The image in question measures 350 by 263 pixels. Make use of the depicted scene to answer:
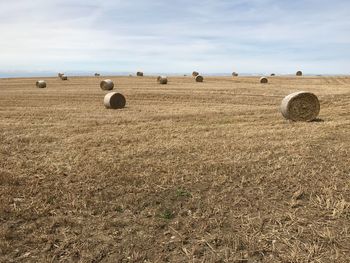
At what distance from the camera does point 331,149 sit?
38.4 ft

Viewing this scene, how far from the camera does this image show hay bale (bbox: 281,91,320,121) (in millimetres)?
17734

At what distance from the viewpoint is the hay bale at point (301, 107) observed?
17.7 meters

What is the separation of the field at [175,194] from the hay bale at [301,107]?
6.67 ft

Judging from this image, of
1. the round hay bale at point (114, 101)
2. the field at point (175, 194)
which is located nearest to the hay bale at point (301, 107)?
the field at point (175, 194)

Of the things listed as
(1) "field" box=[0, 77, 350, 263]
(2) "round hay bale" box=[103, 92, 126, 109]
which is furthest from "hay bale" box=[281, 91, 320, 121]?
(2) "round hay bale" box=[103, 92, 126, 109]

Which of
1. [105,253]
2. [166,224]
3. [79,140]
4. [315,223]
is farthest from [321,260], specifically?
[79,140]

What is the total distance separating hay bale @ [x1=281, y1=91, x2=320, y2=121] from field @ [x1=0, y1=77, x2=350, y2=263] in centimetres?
203

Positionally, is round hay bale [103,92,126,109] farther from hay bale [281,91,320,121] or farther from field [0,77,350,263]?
hay bale [281,91,320,121]

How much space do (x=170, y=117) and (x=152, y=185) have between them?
35.7ft

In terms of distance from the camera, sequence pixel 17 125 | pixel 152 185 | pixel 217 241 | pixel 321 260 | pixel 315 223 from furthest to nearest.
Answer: pixel 17 125 → pixel 152 185 → pixel 315 223 → pixel 217 241 → pixel 321 260

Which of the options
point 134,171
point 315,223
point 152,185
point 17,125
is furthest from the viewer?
point 17,125

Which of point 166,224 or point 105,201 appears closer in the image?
point 166,224

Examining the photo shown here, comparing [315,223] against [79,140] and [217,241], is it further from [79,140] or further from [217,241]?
[79,140]

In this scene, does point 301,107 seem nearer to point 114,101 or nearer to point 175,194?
point 114,101
